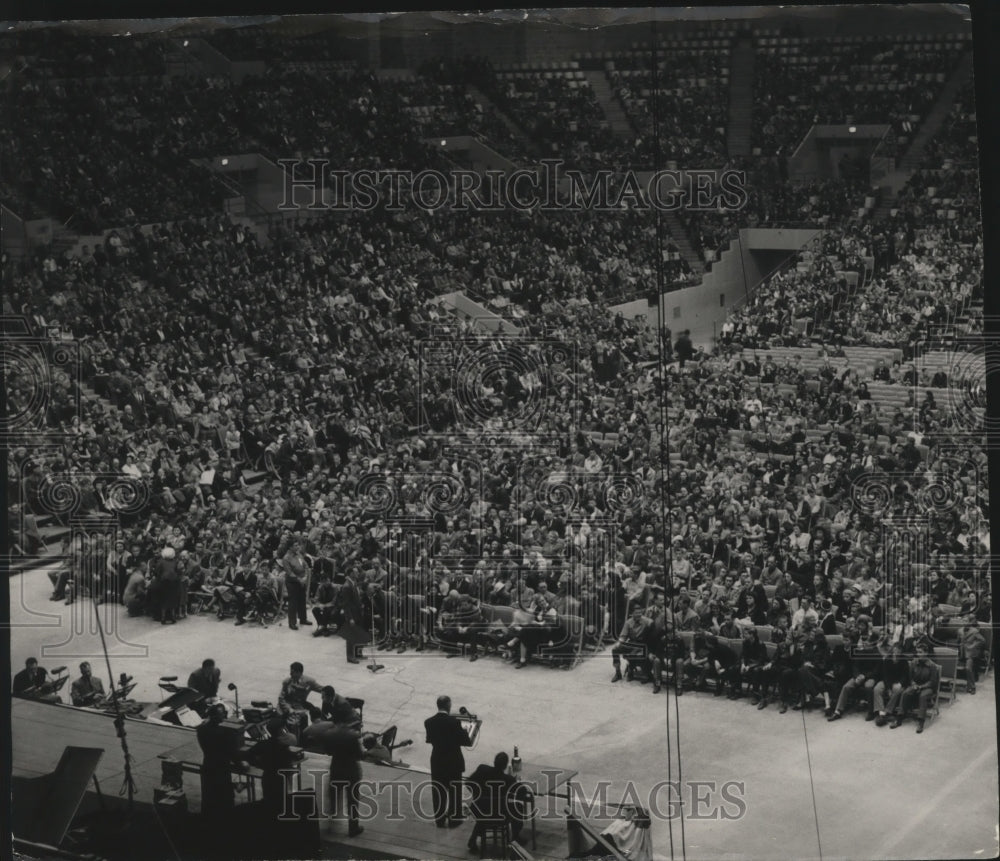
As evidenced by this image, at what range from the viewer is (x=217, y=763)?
1352cm

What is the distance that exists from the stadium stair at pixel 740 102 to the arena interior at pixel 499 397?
3 centimetres

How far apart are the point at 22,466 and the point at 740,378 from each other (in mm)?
6612

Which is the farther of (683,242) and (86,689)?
(683,242)

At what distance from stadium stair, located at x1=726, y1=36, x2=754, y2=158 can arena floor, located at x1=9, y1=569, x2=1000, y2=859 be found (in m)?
4.80

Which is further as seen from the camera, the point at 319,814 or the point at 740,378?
the point at 740,378

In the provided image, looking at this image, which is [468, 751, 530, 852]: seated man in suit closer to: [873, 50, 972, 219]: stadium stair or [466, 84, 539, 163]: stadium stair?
[466, 84, 539, 163]: stadium stair

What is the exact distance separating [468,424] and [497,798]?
3.34m

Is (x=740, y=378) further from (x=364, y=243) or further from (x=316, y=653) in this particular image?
(x=316, y=653)

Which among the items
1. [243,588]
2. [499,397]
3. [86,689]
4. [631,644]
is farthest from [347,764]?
[499,397]

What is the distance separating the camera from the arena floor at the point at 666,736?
43.3ft

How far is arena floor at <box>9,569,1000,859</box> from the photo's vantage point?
43.3ft

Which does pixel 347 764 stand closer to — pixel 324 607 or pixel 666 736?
pixel 324 607

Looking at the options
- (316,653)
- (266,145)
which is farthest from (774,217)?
(316,653)

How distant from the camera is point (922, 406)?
13.8m
